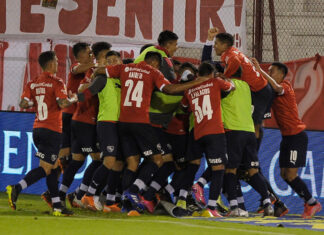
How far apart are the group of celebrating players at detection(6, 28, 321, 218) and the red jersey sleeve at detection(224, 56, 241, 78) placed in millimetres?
11

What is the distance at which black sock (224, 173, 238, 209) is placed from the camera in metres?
8.49

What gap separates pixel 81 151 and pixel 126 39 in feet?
15.1

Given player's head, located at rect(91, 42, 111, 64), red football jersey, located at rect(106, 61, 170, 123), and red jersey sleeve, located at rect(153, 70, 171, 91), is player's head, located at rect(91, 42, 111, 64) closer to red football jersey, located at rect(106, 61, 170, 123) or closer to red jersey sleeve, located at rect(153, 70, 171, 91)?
red football jersey, located at rect(106, 61, 170, 123)

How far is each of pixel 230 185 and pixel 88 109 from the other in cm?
185

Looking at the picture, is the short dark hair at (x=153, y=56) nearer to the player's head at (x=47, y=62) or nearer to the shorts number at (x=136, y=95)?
the shorts number at (x=136, y=95)

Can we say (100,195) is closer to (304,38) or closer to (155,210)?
(155,210)

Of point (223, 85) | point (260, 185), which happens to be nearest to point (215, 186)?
point (260, 185)

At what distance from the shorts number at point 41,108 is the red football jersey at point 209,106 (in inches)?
61.8

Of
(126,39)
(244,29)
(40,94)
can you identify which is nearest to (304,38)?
(244,29)

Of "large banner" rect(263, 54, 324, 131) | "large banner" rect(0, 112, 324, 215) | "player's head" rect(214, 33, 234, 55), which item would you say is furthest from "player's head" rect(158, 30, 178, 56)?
"large banner" rect(263, 54, 324, 131)

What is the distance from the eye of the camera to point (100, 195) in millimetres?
9055

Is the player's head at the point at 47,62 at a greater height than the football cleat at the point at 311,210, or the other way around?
the player's head at the point at 47,62

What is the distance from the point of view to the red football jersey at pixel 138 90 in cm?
828

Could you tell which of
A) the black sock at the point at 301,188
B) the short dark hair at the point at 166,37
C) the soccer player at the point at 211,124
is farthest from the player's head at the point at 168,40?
the black sock at the point at 301,188
